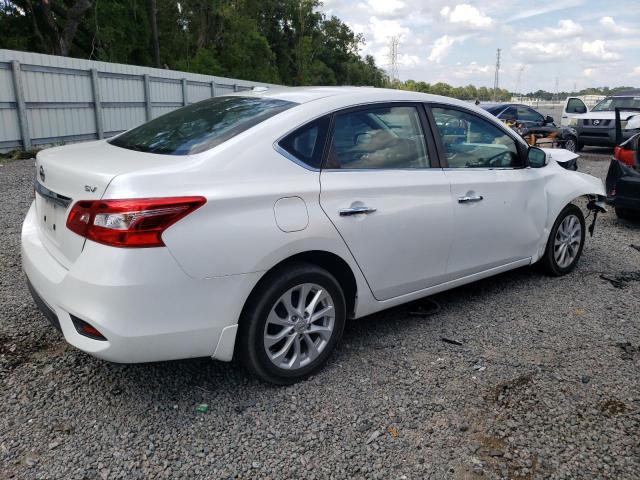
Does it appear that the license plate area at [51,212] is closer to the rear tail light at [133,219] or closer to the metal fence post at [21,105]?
the rear tail light at [133,219]

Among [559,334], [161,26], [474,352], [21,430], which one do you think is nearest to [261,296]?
[21,430]

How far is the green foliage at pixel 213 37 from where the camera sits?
84.5 feet

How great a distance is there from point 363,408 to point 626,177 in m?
5.70

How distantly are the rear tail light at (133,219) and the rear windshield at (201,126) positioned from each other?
1.52 ft

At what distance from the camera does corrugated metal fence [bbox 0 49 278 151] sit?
40.3 feet

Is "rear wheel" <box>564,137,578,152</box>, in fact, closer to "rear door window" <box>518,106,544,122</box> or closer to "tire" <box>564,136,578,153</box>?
Answer: "tire" <box>564,136,578,153</box>

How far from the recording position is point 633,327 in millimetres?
4016

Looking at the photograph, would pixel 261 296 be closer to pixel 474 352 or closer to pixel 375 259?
pixel 375 259

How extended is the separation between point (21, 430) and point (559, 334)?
342 cm

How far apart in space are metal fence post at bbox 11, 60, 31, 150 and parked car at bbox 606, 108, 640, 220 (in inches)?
478

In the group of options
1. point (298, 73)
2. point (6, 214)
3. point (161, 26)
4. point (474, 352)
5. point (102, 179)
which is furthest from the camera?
point (298, 73)

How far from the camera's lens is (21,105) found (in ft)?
40.7

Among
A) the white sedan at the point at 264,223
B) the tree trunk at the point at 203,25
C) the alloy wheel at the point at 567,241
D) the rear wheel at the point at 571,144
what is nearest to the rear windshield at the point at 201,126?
the white sedan at the point at 264,223

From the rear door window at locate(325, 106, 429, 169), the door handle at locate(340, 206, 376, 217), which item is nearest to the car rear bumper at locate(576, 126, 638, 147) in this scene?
the rear door window at locate(325, 106, 429, 169)
